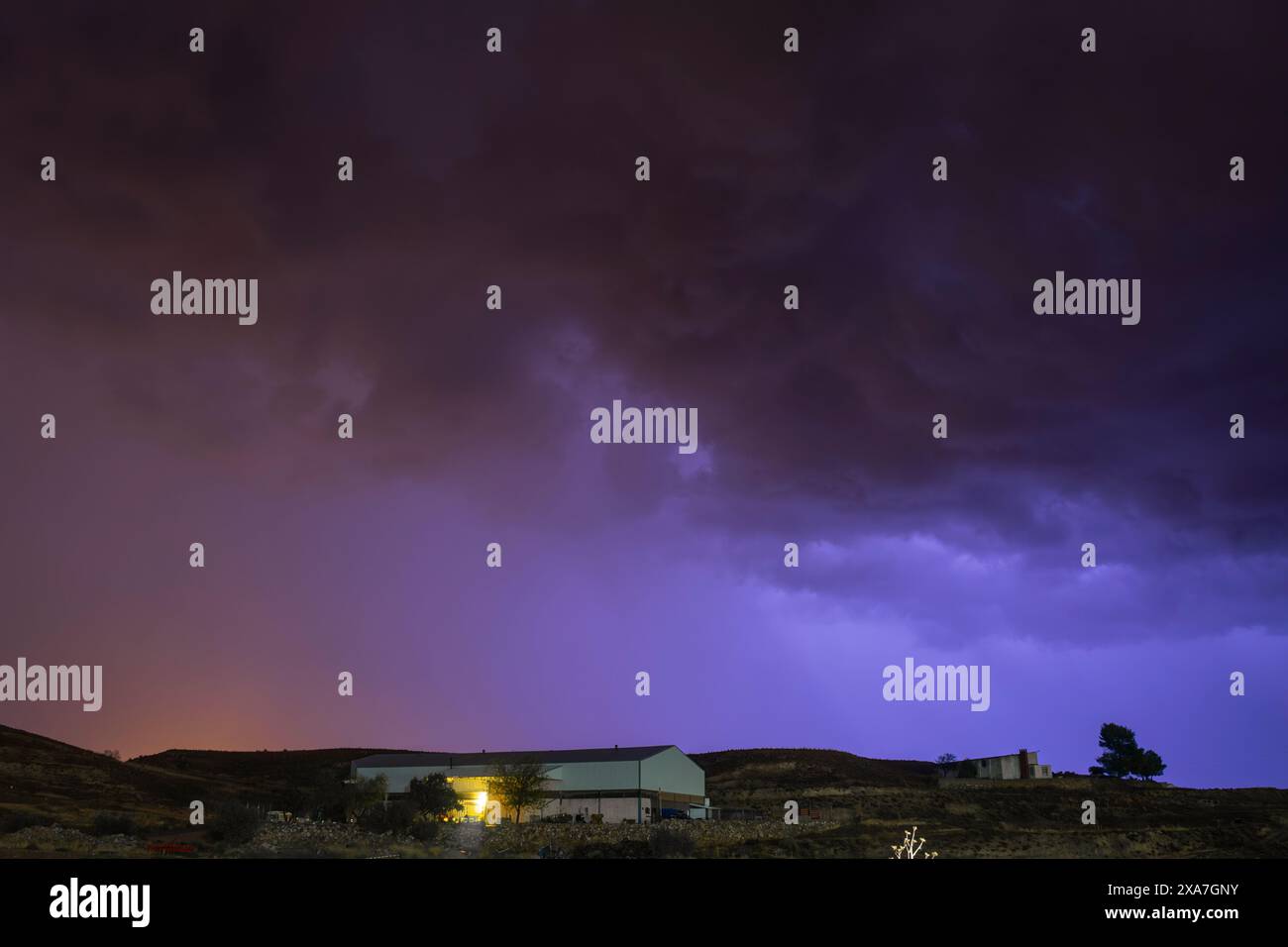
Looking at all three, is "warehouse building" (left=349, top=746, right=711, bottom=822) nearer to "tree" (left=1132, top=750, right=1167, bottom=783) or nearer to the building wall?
the building wall

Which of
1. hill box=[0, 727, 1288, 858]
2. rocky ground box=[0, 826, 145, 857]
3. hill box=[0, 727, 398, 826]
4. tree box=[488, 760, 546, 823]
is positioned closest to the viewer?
rocky ground box=[0, 826, 145, 857]

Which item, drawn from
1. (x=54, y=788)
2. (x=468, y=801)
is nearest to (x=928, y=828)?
(x=468, y=801)

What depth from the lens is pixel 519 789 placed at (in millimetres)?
76938

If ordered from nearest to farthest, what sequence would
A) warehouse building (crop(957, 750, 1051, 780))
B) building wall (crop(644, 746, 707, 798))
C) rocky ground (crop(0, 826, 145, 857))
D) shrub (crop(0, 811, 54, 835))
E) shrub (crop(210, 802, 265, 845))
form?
rocky ground (crop(0, 826, 145, 857)) → shrub (crop(210, 802, 265, 845)) → shrub (crop(0, 811, 54, 835)) → building wall (crop(644, 746, 707, 798)) → warehouse building (crop(957, 750, 1051, 780))

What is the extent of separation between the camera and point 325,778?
277 ft

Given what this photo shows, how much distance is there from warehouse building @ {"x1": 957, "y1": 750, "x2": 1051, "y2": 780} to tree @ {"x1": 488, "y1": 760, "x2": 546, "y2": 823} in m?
41.2

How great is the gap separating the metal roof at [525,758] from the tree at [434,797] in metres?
9.68

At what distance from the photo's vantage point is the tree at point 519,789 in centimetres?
7681

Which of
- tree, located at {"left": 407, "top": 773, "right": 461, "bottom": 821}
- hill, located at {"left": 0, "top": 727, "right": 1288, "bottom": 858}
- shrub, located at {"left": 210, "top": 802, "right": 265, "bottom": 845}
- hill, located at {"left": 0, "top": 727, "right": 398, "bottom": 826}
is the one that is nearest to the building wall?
hill, located at {"left": 0, "top": 727, "right": 1288, "bottom": 858}

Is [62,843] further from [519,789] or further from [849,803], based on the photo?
[849,803]

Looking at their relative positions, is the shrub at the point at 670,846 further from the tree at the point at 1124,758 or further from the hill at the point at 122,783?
the tree at the point at 1124,758

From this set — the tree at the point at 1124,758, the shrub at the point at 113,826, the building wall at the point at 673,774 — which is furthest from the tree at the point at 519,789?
the tree at the point at 1124,758

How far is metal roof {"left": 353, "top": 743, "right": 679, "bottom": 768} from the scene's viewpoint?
82.3m
